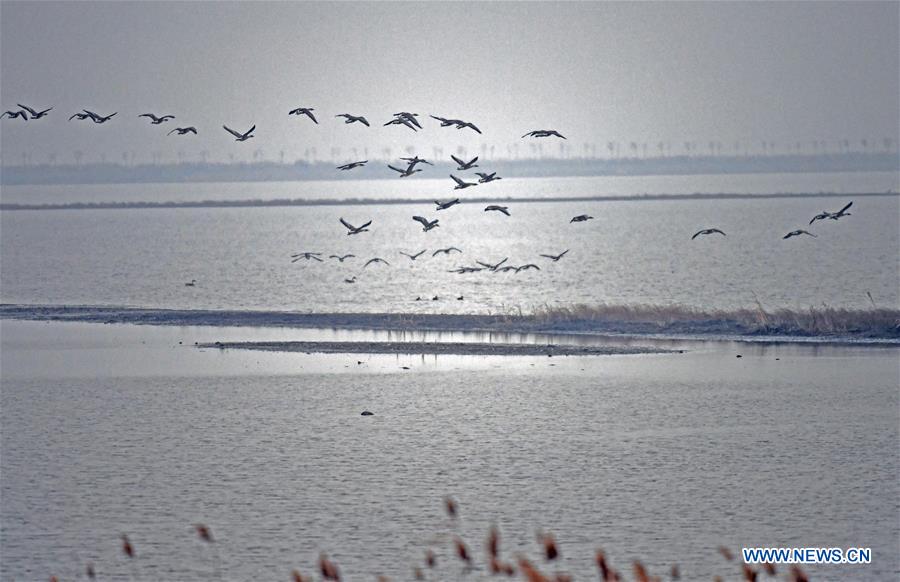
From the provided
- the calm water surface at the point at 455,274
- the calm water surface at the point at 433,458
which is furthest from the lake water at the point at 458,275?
the calm water surface at the point at 433,458

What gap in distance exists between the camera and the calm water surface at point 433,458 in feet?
84.2

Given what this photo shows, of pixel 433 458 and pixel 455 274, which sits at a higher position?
pixel 455 274

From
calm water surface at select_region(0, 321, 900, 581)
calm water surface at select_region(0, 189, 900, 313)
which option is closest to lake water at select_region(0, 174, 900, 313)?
calm water surface at select_region(0, 189, 900, 313)

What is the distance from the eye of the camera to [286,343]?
2103 inches

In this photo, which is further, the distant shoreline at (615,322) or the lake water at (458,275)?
the lake water at (458,275)

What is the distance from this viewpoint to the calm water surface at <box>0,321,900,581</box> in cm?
2567

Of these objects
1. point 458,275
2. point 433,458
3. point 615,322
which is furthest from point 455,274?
point 433,458

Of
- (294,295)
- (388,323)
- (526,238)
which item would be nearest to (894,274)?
(294,295)

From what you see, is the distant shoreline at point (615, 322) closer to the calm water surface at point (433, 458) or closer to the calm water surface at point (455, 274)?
the calm water surface at point (433, 458)

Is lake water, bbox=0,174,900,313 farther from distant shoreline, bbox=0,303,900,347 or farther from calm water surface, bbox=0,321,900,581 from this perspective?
calm water surface, bbox=0,321,900,581

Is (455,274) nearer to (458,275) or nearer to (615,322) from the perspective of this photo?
(458,275)

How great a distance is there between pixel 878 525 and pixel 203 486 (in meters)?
13.6

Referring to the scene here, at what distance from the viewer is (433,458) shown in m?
33.0

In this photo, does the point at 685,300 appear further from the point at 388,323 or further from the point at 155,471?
the point at 155,471
